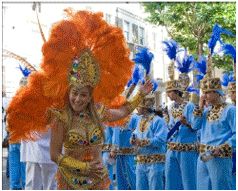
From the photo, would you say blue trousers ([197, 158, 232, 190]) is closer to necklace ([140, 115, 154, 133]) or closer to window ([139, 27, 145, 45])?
necklace ([140, 115, 154, 133])

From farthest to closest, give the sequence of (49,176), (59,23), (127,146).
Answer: (127,146) < (49,176) < (59,23)

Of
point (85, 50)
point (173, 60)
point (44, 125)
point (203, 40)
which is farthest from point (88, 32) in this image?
point (203, 40)

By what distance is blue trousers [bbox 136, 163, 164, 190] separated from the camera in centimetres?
802

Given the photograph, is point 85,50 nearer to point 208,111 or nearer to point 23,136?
point 23,136

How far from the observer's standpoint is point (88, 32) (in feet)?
16.3

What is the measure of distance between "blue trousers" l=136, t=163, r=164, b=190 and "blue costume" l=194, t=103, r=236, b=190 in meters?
1.06

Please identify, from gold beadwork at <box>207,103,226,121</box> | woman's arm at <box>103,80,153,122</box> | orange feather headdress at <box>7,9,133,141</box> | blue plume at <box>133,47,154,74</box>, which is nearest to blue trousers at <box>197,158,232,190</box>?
gold beadwork at <box>207,103,226,121</box>

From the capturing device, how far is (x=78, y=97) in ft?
15.8

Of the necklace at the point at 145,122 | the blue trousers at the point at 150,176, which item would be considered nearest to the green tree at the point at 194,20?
the necklace at the point at 145,122

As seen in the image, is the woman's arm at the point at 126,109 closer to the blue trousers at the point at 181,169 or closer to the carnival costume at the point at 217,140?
the carnival costume at the point at 217,140

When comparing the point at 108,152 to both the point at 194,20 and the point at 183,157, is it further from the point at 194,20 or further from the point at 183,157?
the point at 194,20

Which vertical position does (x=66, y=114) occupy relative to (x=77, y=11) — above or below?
below

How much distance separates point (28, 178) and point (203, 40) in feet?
45.0

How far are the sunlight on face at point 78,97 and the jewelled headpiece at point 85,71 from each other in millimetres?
46
